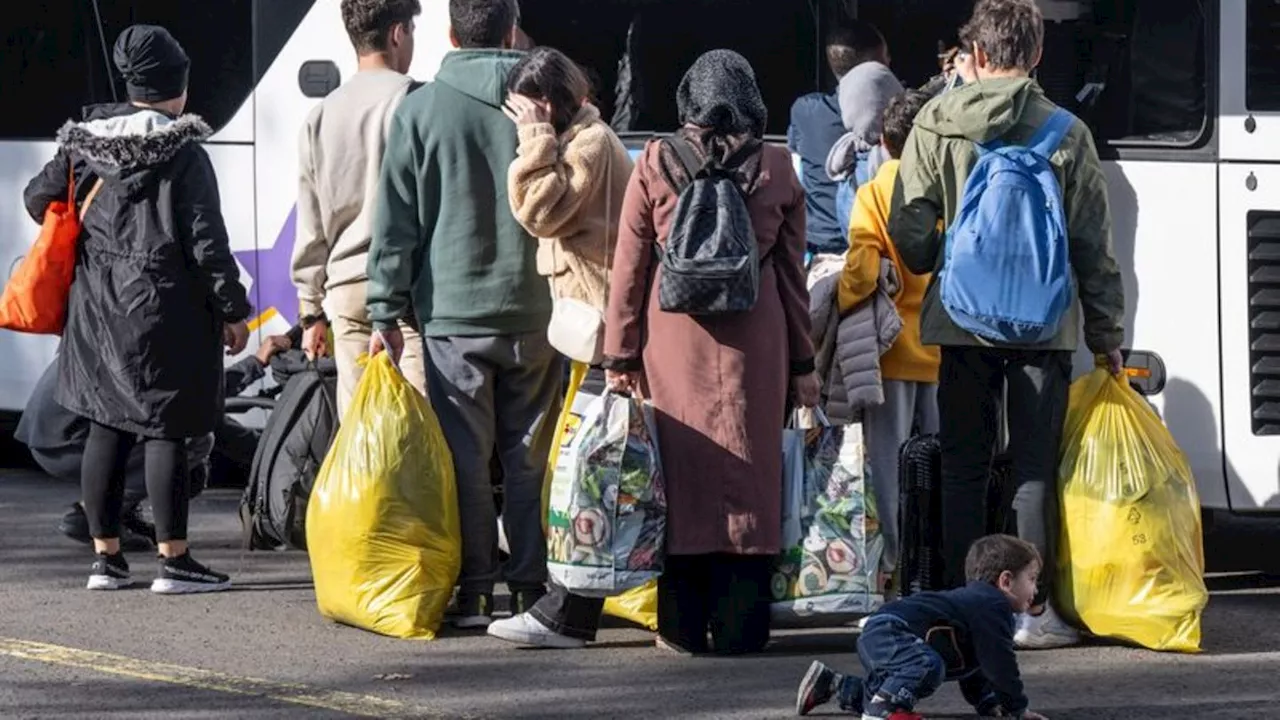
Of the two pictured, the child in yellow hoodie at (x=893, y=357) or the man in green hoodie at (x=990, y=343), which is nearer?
the man in green hoodie at (x=990, y=343)

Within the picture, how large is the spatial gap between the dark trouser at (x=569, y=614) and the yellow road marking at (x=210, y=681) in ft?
2.71

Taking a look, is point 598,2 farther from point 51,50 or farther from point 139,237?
point 51,50

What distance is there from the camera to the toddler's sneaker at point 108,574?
868 centimetres

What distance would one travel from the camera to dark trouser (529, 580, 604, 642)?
25.0ft

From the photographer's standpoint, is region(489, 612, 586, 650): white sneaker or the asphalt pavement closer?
the asphalt pavement

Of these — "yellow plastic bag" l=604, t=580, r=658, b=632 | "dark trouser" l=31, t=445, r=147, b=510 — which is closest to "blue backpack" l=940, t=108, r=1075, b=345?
"yellow plastic bag" l=604, t=580, r=658, b=632

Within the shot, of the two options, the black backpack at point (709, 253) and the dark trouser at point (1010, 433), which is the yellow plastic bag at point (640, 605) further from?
the black backpack at point (709, 253)

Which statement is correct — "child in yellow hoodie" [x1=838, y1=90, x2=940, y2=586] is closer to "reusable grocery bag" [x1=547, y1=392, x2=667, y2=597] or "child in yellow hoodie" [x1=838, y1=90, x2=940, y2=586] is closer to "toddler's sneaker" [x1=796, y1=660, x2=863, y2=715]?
"reusable grocery bag" [x1=547, y1=392, x2=667, y2=597]

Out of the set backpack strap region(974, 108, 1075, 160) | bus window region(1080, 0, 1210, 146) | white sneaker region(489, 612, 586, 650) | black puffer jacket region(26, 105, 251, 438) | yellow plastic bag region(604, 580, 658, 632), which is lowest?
white sneaker region(489, 612, 586, 650)

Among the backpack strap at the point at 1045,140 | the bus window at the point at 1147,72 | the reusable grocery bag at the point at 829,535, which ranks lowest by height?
the reusable grocery bag at the point at 829,535

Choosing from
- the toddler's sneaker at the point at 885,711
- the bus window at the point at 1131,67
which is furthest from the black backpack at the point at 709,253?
the bus window at the point at 1131,67

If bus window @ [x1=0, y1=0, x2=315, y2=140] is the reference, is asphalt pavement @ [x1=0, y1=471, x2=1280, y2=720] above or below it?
below

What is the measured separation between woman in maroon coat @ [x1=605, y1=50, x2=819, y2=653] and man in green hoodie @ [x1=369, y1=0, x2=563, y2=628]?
0.50 metres

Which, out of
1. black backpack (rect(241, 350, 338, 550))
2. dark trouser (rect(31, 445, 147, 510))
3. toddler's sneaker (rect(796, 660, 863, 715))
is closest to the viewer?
toddler's sneaker (rect(796, 660, 863, 715))
